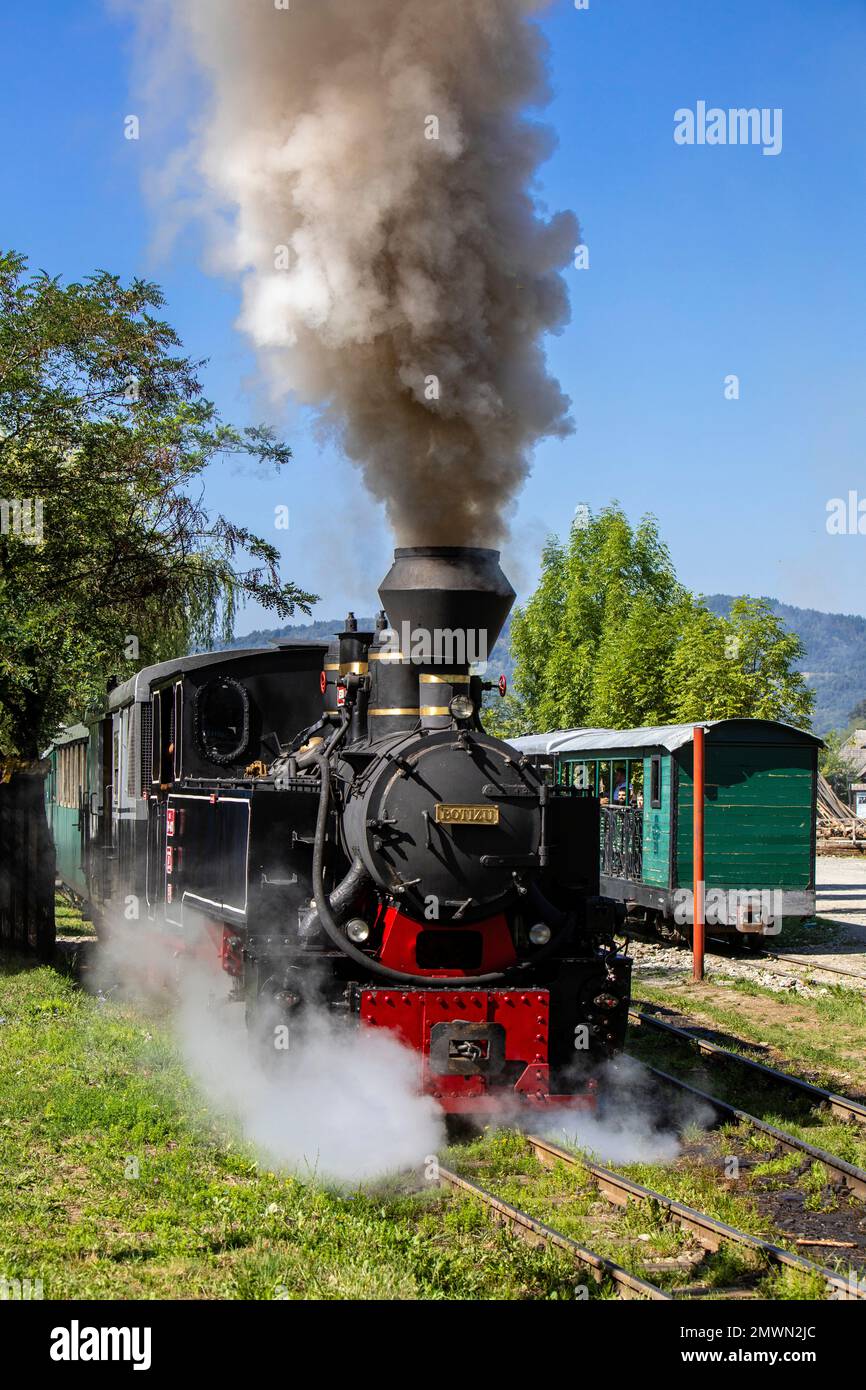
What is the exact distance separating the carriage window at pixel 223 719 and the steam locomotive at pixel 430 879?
1386 millimetres

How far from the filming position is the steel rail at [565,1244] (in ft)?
17.2

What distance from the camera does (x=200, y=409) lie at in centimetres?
1711

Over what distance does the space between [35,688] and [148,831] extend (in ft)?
9.27

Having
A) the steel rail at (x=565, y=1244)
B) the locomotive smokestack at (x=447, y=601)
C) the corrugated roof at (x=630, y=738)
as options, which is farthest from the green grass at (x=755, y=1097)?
the corrugated roof at (x=630, y=738)

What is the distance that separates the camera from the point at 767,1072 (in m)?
9.44

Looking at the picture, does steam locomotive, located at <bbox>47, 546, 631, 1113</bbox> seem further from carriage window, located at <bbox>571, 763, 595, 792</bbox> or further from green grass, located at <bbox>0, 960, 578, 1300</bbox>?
carriage window, located at <bbox>571, 763, 595, 792</bbox>

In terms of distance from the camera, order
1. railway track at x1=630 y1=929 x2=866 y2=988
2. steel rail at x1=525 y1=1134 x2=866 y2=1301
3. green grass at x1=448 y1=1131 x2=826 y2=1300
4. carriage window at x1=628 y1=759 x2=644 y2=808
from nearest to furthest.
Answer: steel rail at x1=525 y1=1134 x2=866 y2=1301, green grass at x1=448 y1=1131 x2=826 y2=1300, railway track at x1=630 y1=929 x2=866 y2=988, carriage window at x1=628 y1=759 x2=644 y2=808

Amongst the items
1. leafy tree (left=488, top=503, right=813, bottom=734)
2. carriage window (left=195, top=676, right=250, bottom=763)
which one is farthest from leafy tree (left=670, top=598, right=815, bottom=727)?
carriage window (left=195, top=676, right=250, bottom=763)

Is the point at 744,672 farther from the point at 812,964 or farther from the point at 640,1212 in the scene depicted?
the point at 640,1212

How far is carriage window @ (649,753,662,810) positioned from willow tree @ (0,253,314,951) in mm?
6390

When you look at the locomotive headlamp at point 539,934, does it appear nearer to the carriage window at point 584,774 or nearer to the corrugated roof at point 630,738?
the corrugated roof at point 630,738

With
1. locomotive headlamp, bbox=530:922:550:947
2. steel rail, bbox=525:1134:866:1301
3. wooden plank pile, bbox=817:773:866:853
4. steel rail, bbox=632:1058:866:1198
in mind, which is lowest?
wooden plank pile, bbox=817:773:866:853

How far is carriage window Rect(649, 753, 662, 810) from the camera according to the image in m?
17.3
